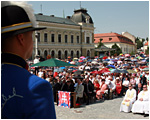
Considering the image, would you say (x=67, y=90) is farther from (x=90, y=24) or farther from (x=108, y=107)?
(x=90, y=24)

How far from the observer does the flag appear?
9477 millimetres

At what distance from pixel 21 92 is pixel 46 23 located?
42667mm

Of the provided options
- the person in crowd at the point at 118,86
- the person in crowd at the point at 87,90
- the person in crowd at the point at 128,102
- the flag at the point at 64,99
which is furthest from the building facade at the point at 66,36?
the person in crowd at the point at 128,102

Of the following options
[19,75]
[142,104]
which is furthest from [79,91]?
[19,75]

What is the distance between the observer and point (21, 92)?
2.71ft

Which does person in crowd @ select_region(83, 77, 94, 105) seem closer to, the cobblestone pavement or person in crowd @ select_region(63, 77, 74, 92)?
the cobblestone pavement

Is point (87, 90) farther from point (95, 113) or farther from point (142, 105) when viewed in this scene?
point (142, 105)

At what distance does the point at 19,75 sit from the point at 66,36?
47.4 meters

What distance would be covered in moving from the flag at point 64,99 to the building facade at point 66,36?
32.7 meters

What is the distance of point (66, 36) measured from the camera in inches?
1889

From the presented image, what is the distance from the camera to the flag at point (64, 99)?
9.48 metres

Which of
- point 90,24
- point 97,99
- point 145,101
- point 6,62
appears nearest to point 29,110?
point 6,62

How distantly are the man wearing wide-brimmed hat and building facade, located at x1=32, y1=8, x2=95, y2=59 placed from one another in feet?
135

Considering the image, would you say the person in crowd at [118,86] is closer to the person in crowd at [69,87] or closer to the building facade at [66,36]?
the person in crowd at [69,87]
